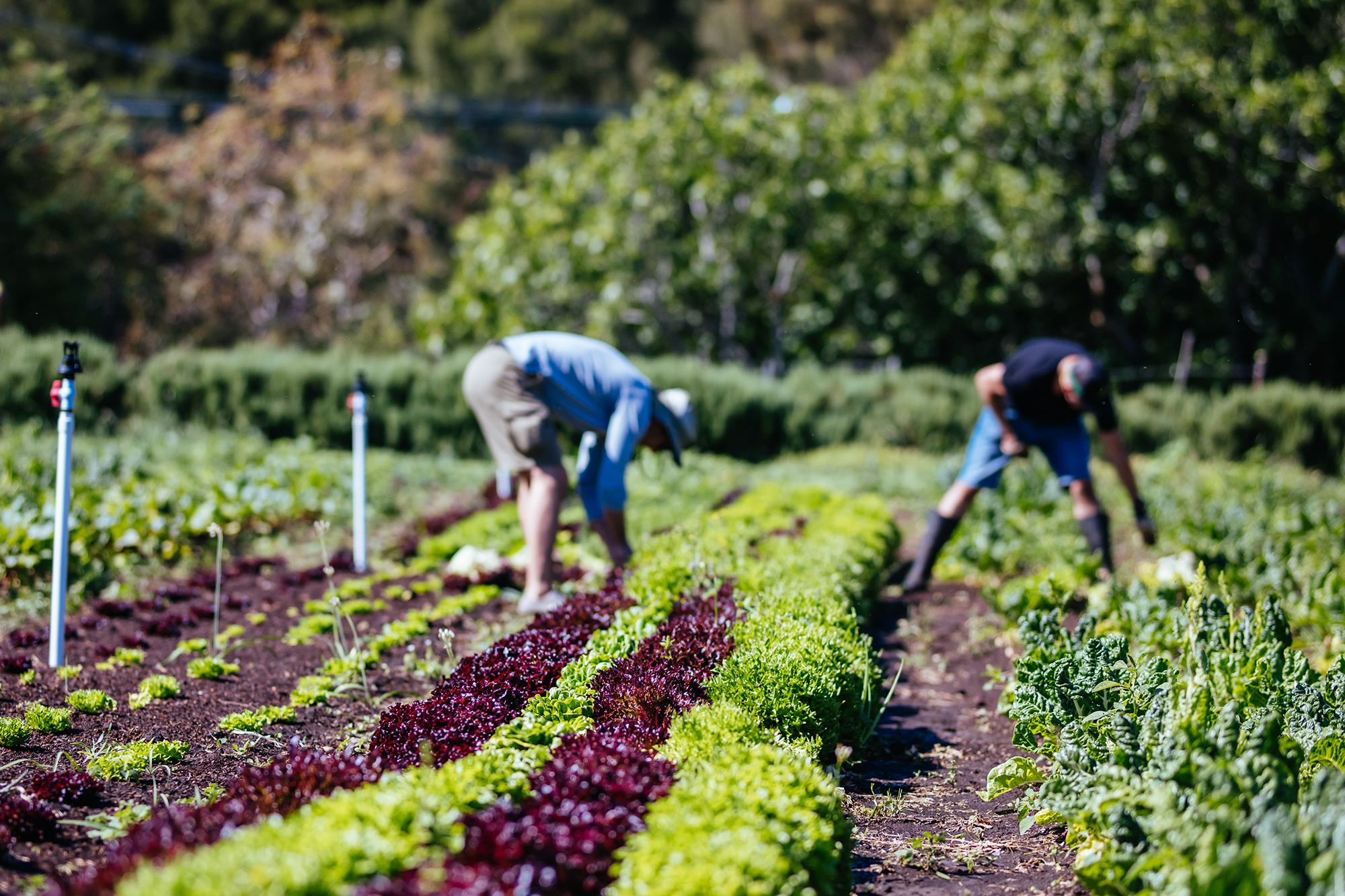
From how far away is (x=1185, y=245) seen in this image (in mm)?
13633

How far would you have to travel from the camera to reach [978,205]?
46.4 feet

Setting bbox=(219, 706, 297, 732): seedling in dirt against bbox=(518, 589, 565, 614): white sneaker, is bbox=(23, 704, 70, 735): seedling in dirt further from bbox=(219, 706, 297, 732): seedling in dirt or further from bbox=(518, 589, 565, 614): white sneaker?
bbox=(518, 589, 565, 614): white sneaker

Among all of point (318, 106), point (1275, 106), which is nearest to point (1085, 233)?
point (1275, 106)

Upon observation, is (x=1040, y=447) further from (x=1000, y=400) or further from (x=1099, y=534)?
(x=1099, y=534)

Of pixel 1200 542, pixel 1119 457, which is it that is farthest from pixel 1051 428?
pixel 1200 542

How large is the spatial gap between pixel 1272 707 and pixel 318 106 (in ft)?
58.9

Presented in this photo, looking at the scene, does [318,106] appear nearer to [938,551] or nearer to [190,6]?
[190,6]

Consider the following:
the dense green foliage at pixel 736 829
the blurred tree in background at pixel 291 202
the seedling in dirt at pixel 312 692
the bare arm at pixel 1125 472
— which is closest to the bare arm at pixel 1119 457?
the bare arm at pixel 1125 472

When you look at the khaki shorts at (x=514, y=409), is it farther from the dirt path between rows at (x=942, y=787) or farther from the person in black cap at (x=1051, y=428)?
the person in black cap at (x=1051, y=428)

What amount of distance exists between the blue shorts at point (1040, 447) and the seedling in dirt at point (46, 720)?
426cm

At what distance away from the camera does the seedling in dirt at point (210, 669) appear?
391 centimetres

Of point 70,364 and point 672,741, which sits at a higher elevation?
point 70,364

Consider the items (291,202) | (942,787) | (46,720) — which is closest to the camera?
(46,720)

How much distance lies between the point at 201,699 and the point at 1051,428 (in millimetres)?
4159
